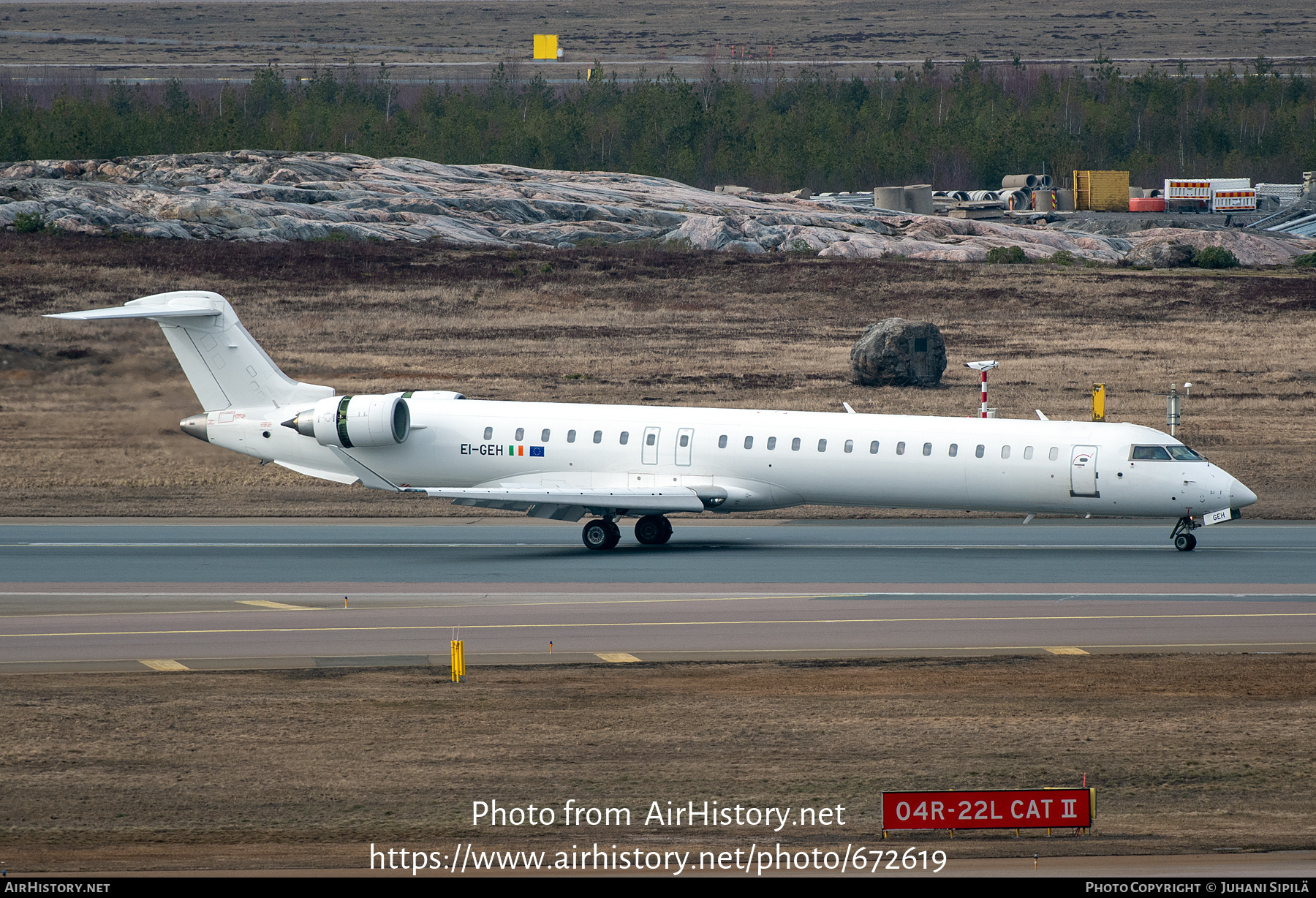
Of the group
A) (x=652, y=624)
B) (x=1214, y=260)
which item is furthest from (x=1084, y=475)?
(x=1214, y=260)

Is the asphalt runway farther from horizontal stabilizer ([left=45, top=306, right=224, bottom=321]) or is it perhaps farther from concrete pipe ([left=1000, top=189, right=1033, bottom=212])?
concrete pipe ([left=1000, top=189, right=1033, bottom=212])

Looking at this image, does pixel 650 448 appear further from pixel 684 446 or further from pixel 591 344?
pixel 591 344

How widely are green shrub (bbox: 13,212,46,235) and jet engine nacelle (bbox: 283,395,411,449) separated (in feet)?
187

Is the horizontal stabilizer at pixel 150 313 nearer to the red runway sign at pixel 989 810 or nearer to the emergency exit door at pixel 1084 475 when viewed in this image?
the emergency exit door at pixel 1084 475

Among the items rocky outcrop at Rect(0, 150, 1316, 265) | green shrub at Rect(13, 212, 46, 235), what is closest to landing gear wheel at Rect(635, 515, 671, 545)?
rocky outcrop at Rect(0, 150, 1316, 265)

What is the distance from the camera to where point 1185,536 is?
31812 millimetres

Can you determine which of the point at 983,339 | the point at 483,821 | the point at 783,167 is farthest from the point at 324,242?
the point at 483,821

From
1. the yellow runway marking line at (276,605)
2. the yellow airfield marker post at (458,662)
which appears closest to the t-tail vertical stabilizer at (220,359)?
the yellow runway marking line at (276,605)

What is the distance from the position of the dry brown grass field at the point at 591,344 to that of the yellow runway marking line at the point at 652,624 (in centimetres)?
1419

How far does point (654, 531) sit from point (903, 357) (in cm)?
2424

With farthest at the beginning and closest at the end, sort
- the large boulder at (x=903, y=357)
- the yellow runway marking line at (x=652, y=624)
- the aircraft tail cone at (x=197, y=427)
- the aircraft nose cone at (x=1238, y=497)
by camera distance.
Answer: the large boulder at (x=903, y=357) → the aircraft tail cone at (x=197, y=427) → the aircraft nose cone at (x=1238, y=497) → the yellow runway marking line at (x=652, y=624)

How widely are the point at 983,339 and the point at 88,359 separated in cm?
3838

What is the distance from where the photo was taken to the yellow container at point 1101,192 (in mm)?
128125
